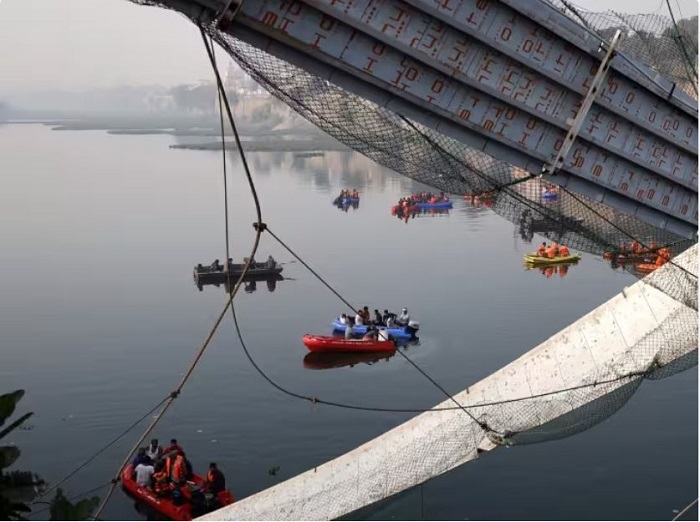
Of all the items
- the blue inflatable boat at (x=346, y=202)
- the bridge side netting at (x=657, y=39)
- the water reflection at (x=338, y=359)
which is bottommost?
the water reflection at (x=338, y=359)

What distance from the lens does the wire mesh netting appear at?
12.5 meters

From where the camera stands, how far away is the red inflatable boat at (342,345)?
32.7 metres

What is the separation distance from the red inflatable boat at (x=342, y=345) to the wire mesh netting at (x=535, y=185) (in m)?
16.1

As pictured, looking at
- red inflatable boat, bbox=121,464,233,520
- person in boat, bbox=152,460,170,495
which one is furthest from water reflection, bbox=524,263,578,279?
red inflatable boat, bbox=121,464,233,520

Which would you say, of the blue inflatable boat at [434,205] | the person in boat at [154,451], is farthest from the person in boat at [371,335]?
the blue inflatable boat at [434,205]

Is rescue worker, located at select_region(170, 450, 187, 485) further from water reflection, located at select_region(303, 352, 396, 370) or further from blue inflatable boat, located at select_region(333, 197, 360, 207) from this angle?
blue inflatable boat, located at select_region(333, 197, 360, 207)

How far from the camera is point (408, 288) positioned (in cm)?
4341

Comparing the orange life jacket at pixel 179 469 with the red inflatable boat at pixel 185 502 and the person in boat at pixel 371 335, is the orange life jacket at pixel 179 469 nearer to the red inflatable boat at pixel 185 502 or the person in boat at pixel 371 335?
the red inflatable boat at pixel 185 502

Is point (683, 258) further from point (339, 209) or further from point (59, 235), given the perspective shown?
point (339, 209)

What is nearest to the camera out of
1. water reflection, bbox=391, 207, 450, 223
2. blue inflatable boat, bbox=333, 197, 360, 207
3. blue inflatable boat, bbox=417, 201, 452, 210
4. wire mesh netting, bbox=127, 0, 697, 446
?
wire mesh netting, bbox=127, 0, 697, 446

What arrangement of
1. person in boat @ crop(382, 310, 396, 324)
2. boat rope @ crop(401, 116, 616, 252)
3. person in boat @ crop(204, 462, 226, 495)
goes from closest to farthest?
boat rope @ crop(401, 116, 616, 252) < person in boat @ crop(204, 462, 226, 495) < person in boat @ crop(382, 310, 396, 324)

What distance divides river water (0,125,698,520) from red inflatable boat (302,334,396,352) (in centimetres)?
70

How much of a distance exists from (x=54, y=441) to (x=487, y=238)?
38.4 meters

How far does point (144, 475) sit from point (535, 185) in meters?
11.7
